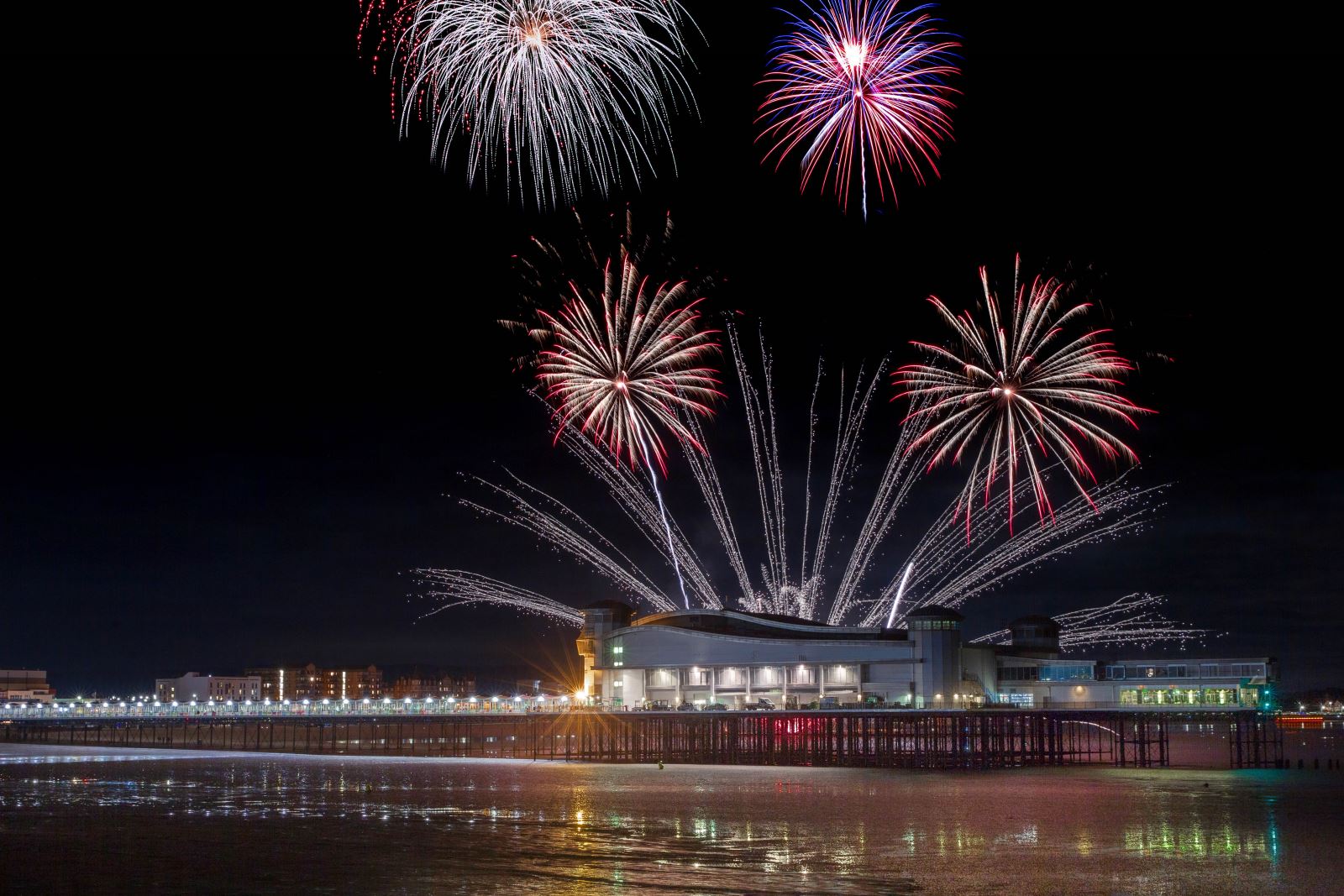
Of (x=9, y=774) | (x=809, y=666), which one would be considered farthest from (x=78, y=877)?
(x=809, y=666)

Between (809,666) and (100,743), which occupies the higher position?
(809,666)

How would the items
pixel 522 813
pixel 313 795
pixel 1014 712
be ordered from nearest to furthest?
1. pixel 522 813
2. pixel 313 795
3. pixel 1014 712

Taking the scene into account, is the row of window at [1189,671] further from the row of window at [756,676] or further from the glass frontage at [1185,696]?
the row of window at [756,676]

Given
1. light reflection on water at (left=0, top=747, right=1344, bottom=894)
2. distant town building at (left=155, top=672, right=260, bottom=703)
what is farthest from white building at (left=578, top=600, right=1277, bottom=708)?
distant town building at (left=155, top=672, right=260, bottom=703)

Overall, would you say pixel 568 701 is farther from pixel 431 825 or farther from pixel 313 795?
pixel 431 825

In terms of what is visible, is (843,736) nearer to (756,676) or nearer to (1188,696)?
(756,676)

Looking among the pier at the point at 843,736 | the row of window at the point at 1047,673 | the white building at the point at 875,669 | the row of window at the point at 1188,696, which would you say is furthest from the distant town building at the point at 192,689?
the row of window at the point at 1188,696

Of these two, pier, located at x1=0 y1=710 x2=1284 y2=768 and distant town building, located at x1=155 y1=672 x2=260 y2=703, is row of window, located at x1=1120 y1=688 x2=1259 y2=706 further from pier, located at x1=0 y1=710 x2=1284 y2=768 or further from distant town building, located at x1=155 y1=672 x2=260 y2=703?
distant town building, located at x1=155 y1=672 x2=260 y2=703
